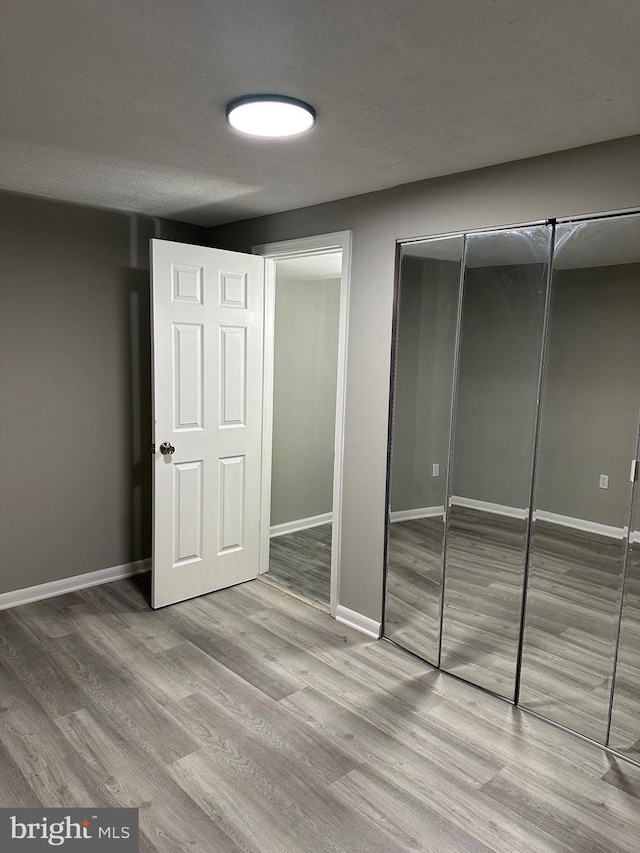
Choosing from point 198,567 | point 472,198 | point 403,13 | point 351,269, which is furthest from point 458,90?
point 198,567

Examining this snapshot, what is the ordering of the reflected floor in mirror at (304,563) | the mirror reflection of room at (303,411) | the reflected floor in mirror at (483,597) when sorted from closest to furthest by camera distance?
the reflected floor in mirror at (483,597), the reflected floor in mirror at (304,563), the mirror reflection of room at (303,411)

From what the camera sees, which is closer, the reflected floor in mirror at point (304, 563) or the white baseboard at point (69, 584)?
the white baseboard at point (69, 584)

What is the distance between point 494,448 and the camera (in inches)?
104

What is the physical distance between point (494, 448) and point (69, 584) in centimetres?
268

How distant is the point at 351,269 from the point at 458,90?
1.44 meters

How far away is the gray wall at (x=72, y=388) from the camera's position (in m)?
3.38

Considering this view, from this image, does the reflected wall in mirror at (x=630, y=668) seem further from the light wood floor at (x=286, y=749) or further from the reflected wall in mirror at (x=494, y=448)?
the reflected wall in mirror at (x=494, y=448)

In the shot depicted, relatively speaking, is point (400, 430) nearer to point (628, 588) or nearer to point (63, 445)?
point (628, 588)

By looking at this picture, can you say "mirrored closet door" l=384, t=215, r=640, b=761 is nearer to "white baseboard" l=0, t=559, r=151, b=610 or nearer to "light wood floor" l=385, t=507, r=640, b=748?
"light wood floor" l=385, t=507, r=640, b=748

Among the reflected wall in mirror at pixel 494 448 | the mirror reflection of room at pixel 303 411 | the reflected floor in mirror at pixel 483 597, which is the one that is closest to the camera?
the reflected wall in mirror at pixel 494 448

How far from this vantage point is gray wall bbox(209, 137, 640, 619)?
236 centimetres

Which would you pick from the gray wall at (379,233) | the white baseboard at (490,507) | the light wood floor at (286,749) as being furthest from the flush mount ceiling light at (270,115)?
the light wood floor at (286,749)

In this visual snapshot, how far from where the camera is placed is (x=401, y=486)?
3.05 meters

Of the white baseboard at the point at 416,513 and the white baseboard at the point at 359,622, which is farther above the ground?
the white baseboard at the point at 416,513
